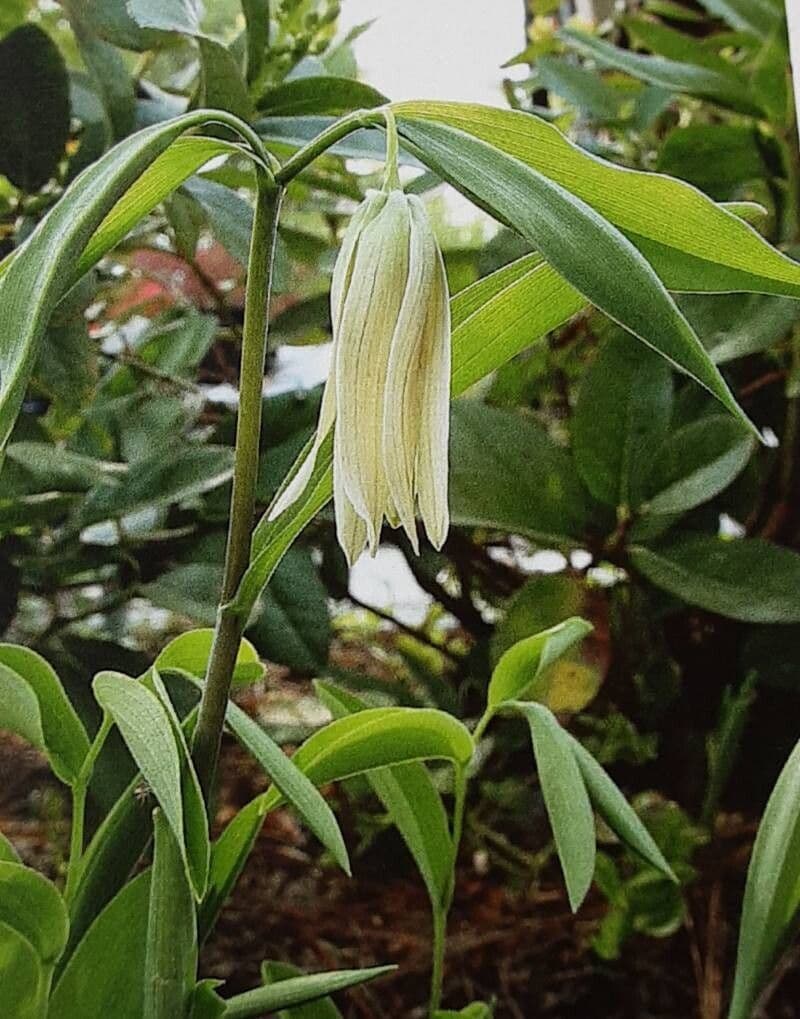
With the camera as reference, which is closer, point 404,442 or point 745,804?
point 404,442

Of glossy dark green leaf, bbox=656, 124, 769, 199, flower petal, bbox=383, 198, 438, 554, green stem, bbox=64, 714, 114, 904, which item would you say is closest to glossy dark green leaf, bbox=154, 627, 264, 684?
green stem, bbox=64, 714, 114, 904

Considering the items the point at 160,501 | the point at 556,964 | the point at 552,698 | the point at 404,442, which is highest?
the point at 404,442

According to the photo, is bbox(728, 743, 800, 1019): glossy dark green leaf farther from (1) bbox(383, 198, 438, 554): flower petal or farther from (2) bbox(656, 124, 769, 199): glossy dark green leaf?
(2) bbox(656, 124, 769, 199): glossy dark green leaf

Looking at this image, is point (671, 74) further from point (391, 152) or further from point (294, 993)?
point (294, 993)

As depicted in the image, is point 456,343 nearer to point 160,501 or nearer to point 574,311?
point 574,311

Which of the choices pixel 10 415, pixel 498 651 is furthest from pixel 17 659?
pixel 498 651

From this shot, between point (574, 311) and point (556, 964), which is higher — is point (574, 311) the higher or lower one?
the higher one

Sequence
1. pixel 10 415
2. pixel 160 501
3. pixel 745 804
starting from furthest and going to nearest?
1. pixel 745 804
2. pixel 160 501
3. pixel 10 415

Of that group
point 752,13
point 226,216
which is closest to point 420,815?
point 226,216
